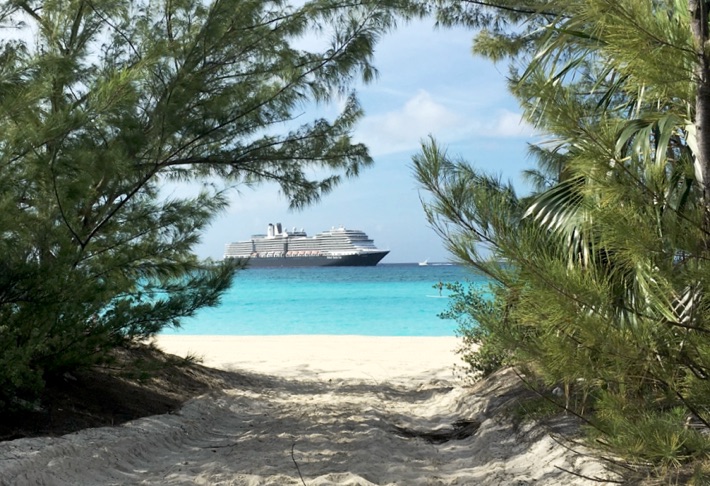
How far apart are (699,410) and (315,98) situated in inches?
220

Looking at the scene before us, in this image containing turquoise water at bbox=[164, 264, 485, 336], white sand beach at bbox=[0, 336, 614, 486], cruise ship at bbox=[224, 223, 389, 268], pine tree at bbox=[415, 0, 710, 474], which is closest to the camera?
pine tree at bbox=[415, 0, 710, 474]

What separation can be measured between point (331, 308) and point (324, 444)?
27593 mm

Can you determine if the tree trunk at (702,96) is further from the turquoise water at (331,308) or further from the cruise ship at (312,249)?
the cruise ship at (312,249)

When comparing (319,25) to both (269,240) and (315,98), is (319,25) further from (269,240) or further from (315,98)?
(269,240)

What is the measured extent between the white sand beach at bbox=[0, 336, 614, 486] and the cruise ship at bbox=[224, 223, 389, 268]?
2051 inches

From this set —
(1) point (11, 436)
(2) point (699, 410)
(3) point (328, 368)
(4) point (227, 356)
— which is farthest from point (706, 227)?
(4) point (227, 356)

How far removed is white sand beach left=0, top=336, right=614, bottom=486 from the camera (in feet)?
14.3

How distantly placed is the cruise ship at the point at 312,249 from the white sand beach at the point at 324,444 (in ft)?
171

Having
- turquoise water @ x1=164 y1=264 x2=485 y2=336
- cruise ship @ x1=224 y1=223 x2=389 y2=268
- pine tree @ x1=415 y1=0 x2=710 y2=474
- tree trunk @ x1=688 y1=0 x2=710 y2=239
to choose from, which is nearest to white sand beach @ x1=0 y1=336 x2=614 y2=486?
pine tree @ x1=415 y1=0 x2=710 y2=474

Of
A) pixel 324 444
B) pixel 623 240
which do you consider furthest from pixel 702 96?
pixel 324 444

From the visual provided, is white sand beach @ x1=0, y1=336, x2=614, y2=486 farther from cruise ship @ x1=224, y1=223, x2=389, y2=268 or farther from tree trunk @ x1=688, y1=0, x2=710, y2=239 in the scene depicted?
cruise ship @ x1=224, y1=223, x2=389, y2=268

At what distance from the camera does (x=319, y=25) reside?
25.1 feet

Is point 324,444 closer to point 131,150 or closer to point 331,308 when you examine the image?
point 131,150

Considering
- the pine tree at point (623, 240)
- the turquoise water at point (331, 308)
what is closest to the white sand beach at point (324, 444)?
the pine tree at point (623, 240)
